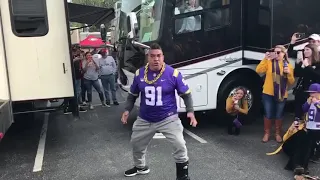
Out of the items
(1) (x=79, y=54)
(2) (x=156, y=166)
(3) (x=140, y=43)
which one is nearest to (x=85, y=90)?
(1) (x=79, y=54)

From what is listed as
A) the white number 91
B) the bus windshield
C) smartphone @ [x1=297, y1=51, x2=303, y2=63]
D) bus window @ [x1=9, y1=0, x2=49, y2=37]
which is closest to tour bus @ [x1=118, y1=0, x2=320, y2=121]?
the bus windshield

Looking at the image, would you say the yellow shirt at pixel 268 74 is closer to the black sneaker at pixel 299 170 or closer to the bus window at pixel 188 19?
the bus window at pixel 188 19

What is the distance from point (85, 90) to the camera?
10.0 metres

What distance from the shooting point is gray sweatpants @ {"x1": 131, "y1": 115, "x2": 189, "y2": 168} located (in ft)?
14.3

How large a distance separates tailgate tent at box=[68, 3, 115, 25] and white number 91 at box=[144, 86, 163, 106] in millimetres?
3276

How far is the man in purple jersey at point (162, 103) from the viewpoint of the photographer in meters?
4.34

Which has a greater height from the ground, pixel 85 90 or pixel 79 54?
pixel 79 54

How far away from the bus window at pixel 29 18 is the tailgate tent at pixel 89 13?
165 cm

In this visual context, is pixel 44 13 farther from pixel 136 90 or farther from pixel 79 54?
pixel 79 54

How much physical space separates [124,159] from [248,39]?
10.0 ft

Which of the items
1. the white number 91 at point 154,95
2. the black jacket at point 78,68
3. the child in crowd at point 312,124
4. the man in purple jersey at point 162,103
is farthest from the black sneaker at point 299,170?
the black jacket at point 78,68

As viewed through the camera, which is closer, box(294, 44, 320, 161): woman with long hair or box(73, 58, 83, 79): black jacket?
box(294, 44, 320, 161): woman with long hair

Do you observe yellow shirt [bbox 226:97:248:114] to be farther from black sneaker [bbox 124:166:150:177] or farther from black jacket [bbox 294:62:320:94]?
black sneaker [bbox 124:166:150:177]

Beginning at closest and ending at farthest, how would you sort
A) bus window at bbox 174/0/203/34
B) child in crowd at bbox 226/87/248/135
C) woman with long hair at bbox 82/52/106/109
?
bus window at bbox 174/0/203/34
child in crowd at bbox 226/87/248/135
woman with long hair at bbox 82/52/106/109
